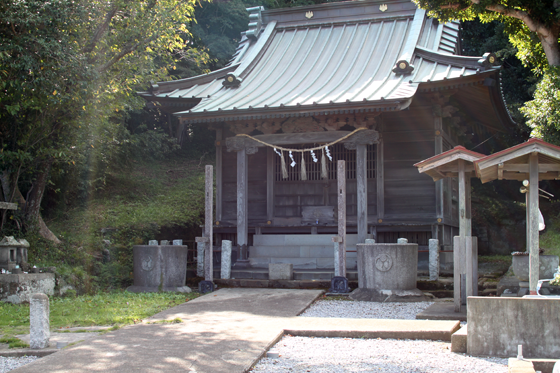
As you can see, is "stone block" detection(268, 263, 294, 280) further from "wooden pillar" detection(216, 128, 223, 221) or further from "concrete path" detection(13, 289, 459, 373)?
"wooden pillar" detection(216, 128, 223, 221)

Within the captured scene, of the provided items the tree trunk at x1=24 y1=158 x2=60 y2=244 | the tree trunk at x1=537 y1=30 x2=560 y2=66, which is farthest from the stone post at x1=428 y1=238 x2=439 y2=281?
the tree trunk at x1=24 y1=158 x2=60 y2=244

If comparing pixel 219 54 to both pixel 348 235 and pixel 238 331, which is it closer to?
pixel 348 235

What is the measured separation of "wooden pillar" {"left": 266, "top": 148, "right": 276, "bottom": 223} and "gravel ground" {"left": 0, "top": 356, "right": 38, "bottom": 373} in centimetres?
866

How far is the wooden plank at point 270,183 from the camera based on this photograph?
13.9 m

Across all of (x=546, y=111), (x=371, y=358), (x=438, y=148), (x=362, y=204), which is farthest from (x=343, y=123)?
(x=371, y=358)

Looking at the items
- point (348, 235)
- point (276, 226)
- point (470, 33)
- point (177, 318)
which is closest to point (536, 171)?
point (177, 318)

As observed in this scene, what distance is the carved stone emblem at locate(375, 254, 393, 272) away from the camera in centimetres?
945

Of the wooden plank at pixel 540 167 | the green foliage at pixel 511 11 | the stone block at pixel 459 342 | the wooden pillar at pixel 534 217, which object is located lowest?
the stone block at pixel 459 342

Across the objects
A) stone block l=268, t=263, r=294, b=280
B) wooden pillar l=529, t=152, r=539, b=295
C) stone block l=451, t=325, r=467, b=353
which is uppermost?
wooden pillar l=529, t=152, r=539, b=295

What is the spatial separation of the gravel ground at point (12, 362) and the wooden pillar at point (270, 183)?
8658 millimetres

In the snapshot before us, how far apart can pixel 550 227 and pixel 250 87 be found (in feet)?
34.3

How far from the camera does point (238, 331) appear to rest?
661 centimetres

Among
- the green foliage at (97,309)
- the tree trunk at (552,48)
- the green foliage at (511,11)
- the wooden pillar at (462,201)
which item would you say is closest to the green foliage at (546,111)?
the tree trunk at (552,48)

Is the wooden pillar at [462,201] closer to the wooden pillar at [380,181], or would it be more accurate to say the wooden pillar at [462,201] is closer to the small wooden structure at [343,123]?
the small wooden structure at [343,123]
